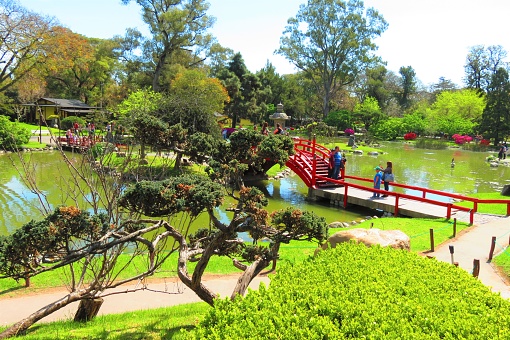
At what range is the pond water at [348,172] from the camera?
53.9 ft

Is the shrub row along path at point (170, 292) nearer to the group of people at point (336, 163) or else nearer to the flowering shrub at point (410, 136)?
the group of people at point (336, 163)

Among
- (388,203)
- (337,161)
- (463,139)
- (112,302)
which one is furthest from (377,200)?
(463,139)

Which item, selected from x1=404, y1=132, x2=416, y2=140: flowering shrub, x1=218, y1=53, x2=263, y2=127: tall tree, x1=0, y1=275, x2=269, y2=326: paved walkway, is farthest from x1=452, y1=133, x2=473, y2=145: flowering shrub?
x1=0, y1=275, x2=269, y2=326: paved walkway

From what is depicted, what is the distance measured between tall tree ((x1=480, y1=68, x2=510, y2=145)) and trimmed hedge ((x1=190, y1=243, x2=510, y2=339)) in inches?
1843

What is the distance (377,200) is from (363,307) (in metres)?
13.8

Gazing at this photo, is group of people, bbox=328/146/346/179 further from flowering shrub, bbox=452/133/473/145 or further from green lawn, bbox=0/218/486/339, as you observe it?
flowering shrub, bbox=452/133/473/145

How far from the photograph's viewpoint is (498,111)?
148 ft

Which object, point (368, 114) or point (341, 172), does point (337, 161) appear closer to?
point (341, 172)

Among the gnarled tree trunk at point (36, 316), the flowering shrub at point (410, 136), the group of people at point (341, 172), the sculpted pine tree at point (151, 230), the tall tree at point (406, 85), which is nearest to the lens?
the sculpted pine tree at point (151, 230)

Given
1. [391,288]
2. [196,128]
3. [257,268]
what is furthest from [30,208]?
[391,288]

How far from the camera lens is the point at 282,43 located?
168 ft

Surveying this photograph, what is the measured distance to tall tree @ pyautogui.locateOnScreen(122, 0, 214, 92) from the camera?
1495 inches

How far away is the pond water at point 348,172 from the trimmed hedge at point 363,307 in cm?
660

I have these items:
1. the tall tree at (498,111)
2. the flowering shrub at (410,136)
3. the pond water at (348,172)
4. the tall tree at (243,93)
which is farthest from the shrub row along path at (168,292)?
the flowering shrub at (410,136)
